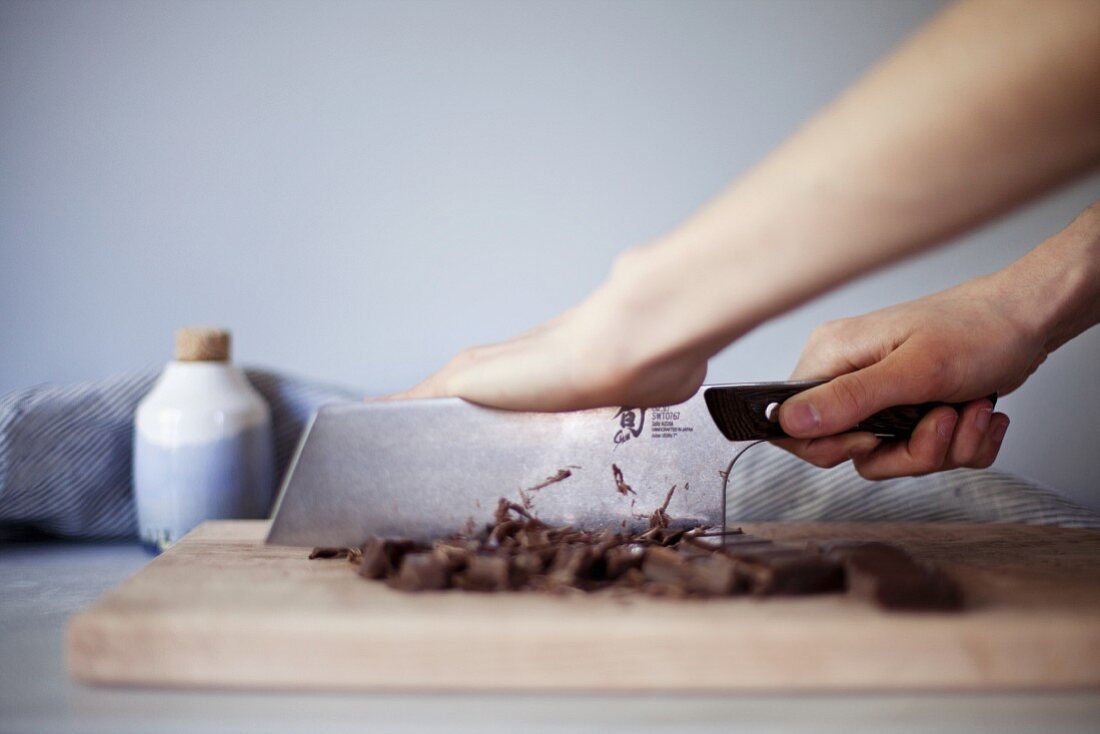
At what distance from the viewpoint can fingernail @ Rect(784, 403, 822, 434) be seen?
1.27 metres

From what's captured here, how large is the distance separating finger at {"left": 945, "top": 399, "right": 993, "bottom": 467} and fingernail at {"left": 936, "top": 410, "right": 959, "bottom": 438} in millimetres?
12

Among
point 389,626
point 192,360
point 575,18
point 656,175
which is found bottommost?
point 389,626

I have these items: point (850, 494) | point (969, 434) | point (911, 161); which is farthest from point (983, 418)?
point (911, 161)

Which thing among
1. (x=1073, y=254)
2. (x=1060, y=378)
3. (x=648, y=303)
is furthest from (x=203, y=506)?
(x=1060, y=378)

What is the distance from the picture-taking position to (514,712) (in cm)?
81

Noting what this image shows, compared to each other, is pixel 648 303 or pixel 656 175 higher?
pixel 656 175

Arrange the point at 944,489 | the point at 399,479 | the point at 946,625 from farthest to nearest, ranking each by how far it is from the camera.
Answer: the point at 944,489 < the point at 399,479 < the point at 946,625

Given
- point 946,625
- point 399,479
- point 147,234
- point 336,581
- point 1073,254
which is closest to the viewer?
point 946,625

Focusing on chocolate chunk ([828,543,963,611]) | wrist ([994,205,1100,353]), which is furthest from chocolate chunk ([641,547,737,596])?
wrist ([994,205,1100,353])

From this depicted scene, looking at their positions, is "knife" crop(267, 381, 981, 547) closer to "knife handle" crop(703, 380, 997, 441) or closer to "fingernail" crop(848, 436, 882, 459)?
"knife handle" crop(703, 380, 997, 441)

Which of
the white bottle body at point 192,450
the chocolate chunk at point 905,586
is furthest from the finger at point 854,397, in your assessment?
the white bottle body at point 192,450

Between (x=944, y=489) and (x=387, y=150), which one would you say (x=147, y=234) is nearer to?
(x=387, y=150)

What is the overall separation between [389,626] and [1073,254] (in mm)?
1291

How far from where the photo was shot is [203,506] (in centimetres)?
159
